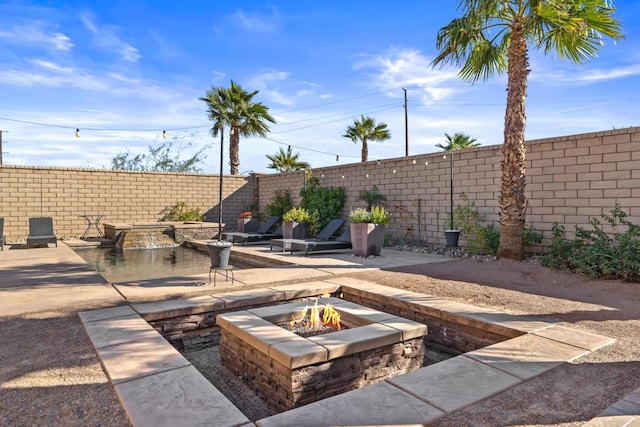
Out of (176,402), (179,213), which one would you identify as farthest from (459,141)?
(176,402)

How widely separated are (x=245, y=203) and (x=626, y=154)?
12.8m

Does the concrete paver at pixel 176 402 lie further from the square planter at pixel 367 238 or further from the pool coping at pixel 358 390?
the square planter at pixel 367 238

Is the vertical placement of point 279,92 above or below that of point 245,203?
above

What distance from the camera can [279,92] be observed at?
16547mm

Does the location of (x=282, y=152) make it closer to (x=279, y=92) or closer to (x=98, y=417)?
(x=279, y=92)

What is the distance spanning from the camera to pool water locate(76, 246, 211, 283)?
6867 mm

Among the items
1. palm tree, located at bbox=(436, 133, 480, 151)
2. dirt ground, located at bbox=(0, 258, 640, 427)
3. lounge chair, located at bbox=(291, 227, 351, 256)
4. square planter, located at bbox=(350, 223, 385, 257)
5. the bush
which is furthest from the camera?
palm tree, located at bbox=(436, 133, 480, 151)

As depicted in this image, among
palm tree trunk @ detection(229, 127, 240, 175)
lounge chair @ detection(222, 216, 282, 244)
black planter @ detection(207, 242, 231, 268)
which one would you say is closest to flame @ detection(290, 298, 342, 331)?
black planter @ detection(207, 242, 231, 268)

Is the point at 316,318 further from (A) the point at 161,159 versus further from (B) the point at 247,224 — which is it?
(A) the point at 161,159

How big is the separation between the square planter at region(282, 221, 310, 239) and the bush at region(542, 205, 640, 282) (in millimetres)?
6356

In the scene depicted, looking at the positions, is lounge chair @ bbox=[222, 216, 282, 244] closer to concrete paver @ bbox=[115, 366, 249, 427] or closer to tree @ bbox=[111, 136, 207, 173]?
concrete paver @ bbox=[115, 366, 249, 427]

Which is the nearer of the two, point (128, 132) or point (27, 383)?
point (27, 383)

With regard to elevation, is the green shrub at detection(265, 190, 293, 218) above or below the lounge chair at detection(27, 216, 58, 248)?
above

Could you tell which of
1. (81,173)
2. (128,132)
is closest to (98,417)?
(81,173)
